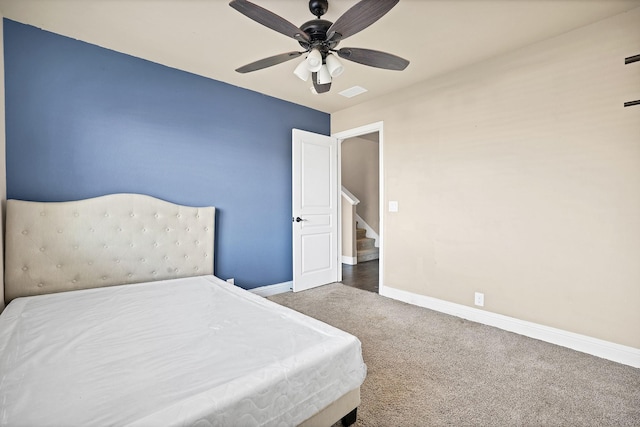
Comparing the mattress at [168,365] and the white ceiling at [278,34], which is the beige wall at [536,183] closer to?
the white ceiling at [278,34]

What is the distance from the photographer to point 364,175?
21.6ft

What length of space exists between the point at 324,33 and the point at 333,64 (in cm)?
21

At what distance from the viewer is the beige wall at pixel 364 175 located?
643 centimetres

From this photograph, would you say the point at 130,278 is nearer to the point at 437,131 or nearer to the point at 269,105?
the point at 269,105

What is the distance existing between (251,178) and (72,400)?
9.10 feet

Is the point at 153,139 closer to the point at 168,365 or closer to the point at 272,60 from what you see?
the point at 272,60

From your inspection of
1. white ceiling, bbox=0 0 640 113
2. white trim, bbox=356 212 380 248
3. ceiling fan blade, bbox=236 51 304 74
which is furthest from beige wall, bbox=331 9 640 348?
white trim, bbox=356 212 380 248

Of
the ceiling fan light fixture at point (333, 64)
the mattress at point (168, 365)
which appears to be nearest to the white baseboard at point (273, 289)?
the mattress at point (168, 365)

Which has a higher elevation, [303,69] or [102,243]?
[303,69]

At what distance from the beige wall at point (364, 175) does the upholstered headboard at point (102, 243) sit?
13.8 ft

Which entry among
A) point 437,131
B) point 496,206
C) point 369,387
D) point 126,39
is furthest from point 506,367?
point 126,39

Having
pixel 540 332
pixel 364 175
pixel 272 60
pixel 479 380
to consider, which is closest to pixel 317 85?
pixel 272 60

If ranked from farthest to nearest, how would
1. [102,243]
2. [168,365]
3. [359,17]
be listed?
[102,243] < [359,17] < [168,365]

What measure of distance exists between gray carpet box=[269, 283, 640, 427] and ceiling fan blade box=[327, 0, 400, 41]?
7.14 ft
